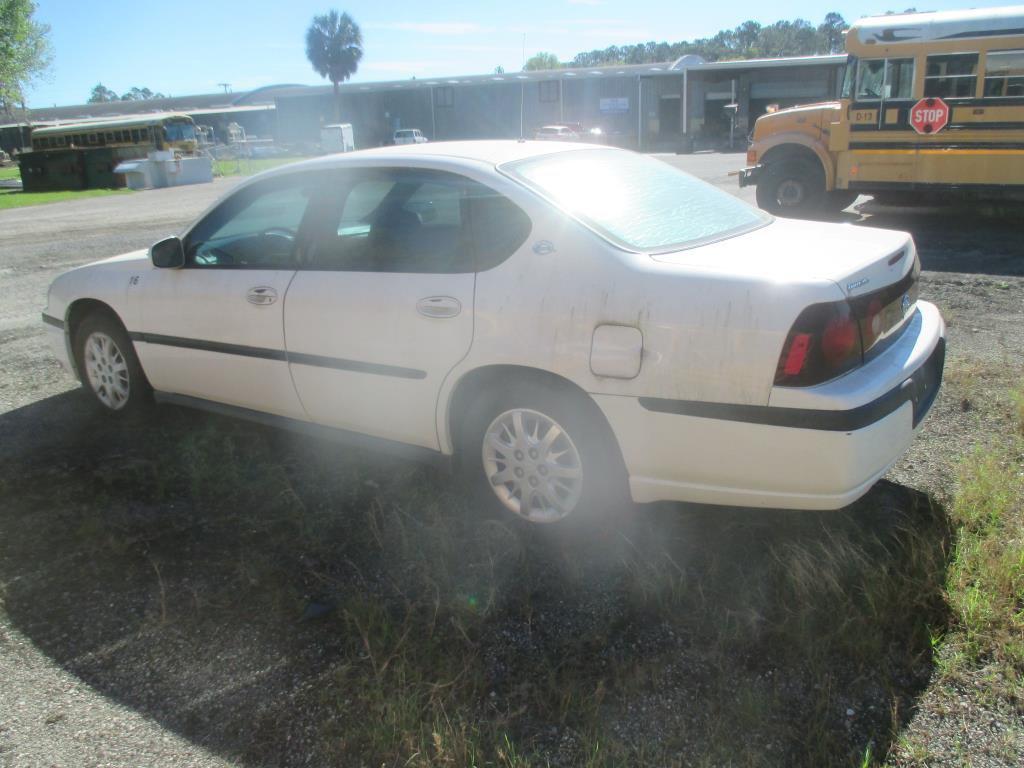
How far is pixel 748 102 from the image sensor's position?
49.8 meters

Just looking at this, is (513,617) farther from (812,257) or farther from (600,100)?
(600,100)

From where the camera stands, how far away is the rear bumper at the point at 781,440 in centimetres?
290

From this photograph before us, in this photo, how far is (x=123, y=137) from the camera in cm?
3575

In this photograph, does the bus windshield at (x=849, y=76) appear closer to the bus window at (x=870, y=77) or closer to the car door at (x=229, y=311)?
the bus window at (x=870, y=77)

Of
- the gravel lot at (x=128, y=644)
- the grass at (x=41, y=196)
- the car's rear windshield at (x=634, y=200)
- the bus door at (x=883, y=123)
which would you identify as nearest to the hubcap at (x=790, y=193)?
the bus door at (x=883, y=123)

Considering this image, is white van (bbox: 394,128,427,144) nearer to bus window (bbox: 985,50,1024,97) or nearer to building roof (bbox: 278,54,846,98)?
building roof (bbox: 278,54,846,98)

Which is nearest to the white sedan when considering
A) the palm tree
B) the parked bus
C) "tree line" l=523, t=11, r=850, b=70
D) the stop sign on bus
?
the stop sign on bus

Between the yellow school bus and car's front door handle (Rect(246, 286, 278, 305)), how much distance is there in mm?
10303

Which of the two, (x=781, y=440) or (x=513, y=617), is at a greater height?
(x=781, y=440)

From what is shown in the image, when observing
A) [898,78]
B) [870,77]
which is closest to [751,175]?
[870,77]

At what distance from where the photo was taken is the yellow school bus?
426 inches

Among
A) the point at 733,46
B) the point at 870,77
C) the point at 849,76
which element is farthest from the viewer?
the point at 733,46

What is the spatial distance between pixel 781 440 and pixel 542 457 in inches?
38.6

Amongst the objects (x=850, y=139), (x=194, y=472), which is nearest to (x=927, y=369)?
(x=194, y=472)
